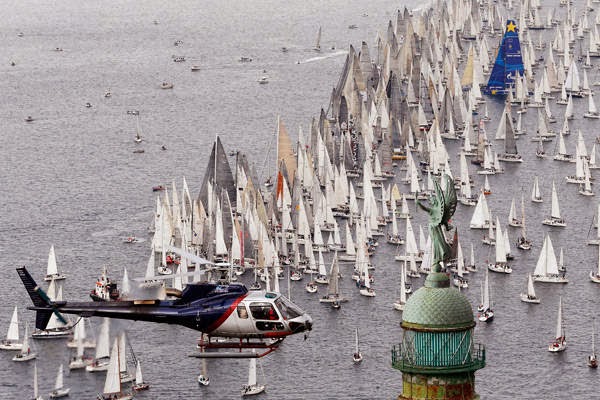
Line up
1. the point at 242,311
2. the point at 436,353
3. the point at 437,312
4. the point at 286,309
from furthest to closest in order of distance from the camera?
1. the point at 286,309
2. the point at 242,311
3. the point at 437,312
4. the point at 436,353

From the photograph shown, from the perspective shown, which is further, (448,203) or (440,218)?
(448,203)

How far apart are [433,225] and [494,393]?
12693 cm

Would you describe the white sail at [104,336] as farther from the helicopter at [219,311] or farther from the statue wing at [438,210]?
the statue wing at [438,210]

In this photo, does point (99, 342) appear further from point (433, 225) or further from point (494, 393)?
point (494, 393)

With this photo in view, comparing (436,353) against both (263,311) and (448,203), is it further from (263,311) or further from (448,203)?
(263,311)

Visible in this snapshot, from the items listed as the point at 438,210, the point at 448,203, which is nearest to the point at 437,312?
the point at 438,210

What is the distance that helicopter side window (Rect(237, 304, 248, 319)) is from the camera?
105250 millimetres

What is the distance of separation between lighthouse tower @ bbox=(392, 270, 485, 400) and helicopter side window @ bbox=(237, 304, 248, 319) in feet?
108

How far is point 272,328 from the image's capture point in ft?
347

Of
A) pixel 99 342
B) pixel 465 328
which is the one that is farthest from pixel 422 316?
pixel 99 342

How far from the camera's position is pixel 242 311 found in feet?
346

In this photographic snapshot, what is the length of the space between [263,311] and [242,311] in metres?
1.10

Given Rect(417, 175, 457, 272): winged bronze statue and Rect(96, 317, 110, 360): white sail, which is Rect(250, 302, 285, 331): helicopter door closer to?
Rect(96, 317, 110, 360): white sail

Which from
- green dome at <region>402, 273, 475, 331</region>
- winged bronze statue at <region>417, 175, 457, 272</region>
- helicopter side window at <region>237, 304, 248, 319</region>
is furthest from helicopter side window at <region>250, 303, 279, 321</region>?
green dome at <region>402, 273, 475, 331</region>
